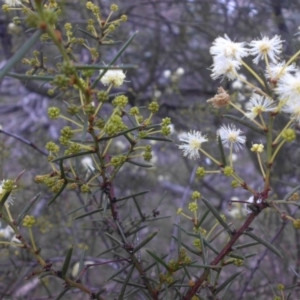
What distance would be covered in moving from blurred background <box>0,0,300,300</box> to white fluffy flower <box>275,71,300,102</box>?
1.25 m

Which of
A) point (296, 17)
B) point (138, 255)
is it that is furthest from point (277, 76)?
point (296, 17)

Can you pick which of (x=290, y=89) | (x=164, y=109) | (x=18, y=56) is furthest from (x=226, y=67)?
(x=164, y=109)

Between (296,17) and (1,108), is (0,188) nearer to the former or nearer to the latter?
(296,17)

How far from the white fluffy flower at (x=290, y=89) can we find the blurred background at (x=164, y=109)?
125 centimetres

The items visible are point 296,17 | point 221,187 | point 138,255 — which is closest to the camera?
point 138,255

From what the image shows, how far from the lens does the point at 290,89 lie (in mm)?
781

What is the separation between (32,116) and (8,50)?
0.95 m

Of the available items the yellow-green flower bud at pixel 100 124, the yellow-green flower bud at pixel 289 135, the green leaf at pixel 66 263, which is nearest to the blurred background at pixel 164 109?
the green leaf at pixel 66 263

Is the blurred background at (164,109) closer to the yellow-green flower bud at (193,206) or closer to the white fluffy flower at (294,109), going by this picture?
the yellow-green flower bud at (193,206)

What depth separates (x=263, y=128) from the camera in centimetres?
84

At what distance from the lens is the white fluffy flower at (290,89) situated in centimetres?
78

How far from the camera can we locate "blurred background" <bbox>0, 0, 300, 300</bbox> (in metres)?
2.32

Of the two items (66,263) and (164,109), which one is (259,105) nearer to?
(66,263)

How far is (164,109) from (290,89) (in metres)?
2.33
